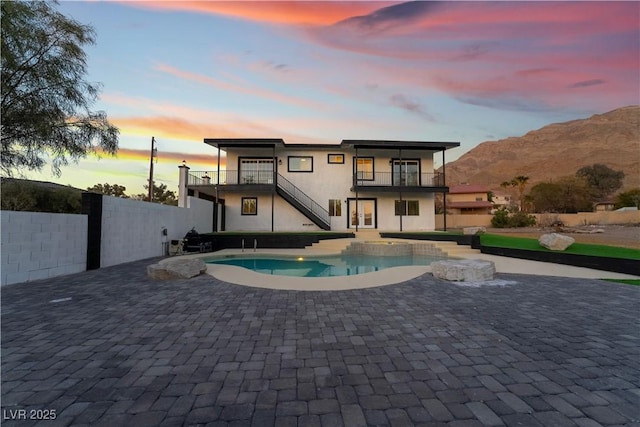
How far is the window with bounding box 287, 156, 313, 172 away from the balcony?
3.27 metres

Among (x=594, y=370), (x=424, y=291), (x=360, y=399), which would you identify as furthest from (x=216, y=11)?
(x=594, y=370)

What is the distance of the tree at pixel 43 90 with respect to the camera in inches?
280

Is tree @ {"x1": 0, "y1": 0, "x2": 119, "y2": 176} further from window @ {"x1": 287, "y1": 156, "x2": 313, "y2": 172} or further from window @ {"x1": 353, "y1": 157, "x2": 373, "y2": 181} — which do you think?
window @ {"x1": 353, "y1": 157, "x2": 373, "y2": 181}

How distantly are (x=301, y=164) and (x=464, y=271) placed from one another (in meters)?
14.7

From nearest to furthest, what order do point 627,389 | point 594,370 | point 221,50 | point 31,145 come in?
point 627,389, point 594,370, point 31,145, point 221,50

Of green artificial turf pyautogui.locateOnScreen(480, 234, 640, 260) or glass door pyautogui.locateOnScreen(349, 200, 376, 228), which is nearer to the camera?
green artificial turf pyautogui.locateOnScreen(480, 234, 640, 260)

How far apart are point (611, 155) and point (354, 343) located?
110m

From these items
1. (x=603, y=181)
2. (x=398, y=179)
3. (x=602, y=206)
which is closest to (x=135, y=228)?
(x=398, y=179)

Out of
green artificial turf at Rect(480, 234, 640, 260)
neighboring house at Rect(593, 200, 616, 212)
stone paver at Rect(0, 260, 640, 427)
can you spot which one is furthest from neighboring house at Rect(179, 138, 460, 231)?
neighboring house at Rect(593, 200, 616, 212)

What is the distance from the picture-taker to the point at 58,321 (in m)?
3.65

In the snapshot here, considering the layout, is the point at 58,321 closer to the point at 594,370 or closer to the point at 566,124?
the point at 594,370

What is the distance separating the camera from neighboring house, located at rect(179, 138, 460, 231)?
1872 centimetres

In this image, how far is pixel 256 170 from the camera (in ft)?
63.0

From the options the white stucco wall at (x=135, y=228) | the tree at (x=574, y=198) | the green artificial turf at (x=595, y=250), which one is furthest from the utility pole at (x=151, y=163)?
the tree at (x=574, y=198)
